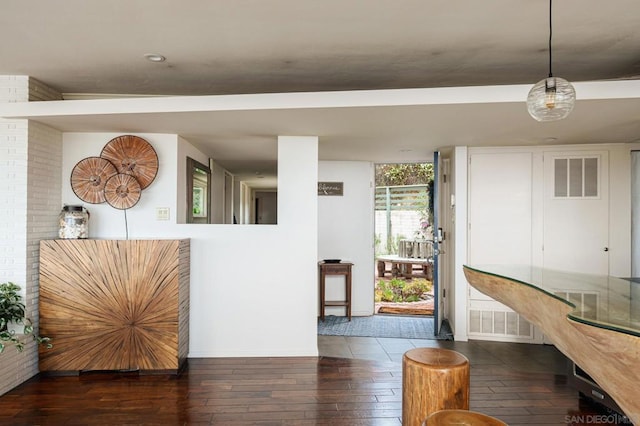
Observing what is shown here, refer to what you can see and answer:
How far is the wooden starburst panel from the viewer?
138 inches

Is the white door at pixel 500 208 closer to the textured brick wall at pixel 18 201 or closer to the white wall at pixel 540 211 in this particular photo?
the white wall at pixel 540 211

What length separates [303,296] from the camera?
406 cm

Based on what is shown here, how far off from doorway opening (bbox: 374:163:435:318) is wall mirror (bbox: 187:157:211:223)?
3.15 metres

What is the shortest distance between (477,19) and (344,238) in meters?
3.85

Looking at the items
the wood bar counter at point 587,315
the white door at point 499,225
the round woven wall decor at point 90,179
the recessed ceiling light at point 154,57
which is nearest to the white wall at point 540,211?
the white door at point 499,225

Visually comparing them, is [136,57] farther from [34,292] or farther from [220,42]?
[34,292]

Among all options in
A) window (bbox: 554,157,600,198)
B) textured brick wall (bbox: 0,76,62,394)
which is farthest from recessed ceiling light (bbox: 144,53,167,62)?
window (bbox: 554,157,600,198)

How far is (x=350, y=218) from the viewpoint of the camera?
234 inches

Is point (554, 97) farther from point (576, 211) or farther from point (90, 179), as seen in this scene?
point (90, 179)

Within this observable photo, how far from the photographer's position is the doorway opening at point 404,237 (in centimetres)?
734

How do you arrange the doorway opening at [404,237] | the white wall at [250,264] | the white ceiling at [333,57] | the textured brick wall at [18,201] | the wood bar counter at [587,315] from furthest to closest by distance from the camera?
1. the doorway opening at [404,237]
2. the white wall at [250,264]
3. the textured brick wall at [18,201]
4. the white ceiling at [333,57]
5. the wood bar counter at [587,315]

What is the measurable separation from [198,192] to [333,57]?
106 inches

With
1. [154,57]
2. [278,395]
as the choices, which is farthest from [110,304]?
[154,57]

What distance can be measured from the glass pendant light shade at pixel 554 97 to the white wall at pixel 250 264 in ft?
7.62
